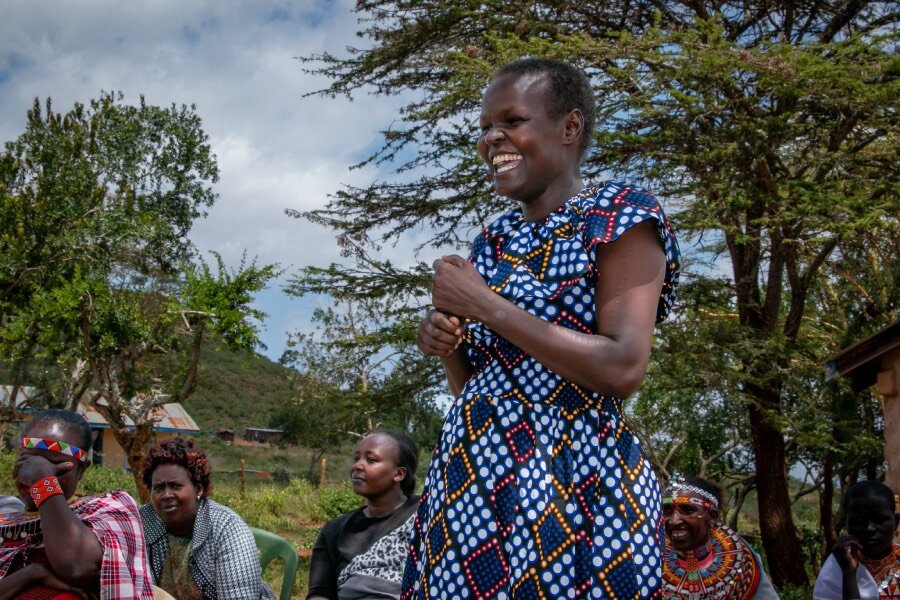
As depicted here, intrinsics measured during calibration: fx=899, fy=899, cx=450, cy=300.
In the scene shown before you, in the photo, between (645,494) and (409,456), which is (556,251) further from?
(409,456)

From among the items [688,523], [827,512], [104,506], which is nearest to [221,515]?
[104,506]

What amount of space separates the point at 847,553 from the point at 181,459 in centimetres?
311

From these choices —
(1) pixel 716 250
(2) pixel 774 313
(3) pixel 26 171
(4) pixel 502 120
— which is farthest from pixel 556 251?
(3) pixel 26 171

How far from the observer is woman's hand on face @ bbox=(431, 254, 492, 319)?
156cm

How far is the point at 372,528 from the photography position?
14.5ft

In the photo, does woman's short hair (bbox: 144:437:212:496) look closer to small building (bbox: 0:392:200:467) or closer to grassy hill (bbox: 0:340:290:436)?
small building (bbox: 0:392:200:467)

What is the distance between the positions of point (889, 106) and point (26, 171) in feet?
64.6

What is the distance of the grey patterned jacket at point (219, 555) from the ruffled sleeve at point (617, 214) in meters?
2.88

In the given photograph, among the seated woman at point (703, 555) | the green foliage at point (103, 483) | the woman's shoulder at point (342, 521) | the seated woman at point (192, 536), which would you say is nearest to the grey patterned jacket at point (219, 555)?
Answer: the seated woman at point (192, 536)

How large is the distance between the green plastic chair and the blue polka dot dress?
2.95 meters

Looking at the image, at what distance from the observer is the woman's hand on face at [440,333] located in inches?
64.0

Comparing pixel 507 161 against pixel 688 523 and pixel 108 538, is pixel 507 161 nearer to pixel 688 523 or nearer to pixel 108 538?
pixel 108 538

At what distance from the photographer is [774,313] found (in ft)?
39.3

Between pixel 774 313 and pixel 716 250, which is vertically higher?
pixel 716 250
